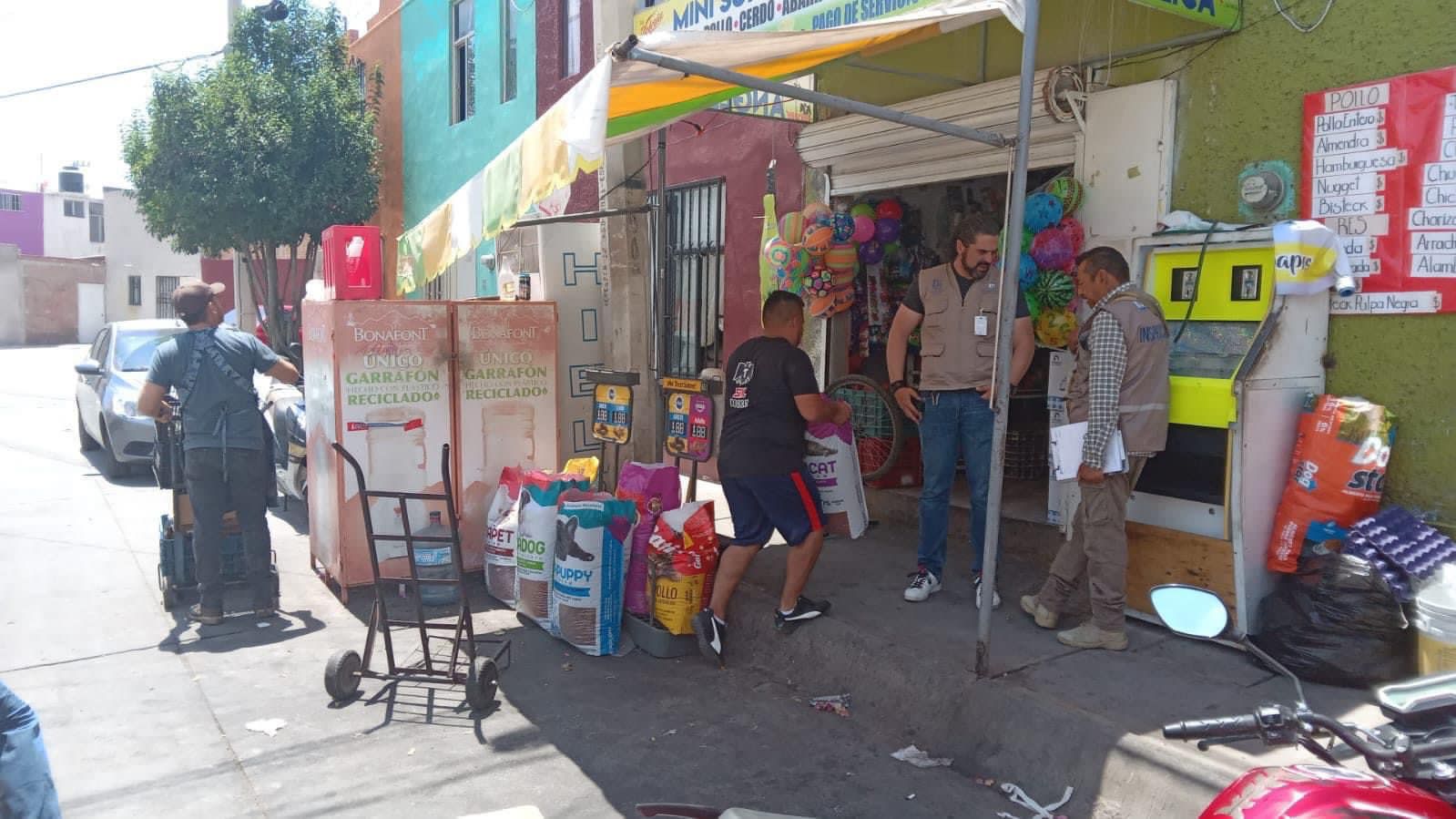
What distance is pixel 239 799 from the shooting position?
3.86 meters

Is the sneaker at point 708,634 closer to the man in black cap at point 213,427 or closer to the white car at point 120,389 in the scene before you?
the man in black cap at point 213,427

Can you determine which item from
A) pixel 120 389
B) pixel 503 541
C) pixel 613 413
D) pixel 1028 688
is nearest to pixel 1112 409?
pixel 1028 688

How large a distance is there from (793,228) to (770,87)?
10.3 feet

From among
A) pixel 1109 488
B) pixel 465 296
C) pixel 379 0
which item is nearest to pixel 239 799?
pixel 1109 488

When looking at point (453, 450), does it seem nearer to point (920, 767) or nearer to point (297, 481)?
point (297, 481)

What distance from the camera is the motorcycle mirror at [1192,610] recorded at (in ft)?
7.21

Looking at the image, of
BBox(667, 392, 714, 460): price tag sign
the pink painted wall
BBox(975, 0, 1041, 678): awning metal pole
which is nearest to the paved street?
BBox(975, 0, 1041, 678): awning metal pole

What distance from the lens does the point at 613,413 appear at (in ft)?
22.6

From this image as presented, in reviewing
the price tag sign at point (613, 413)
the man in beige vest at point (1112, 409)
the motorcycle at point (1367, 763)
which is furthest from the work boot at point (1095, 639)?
the price tag sign at point (613, 413)

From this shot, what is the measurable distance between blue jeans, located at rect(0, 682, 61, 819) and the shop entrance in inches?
213

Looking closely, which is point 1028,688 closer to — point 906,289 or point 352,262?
point 906,289

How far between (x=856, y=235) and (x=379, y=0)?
14.0 metres

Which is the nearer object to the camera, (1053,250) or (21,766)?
(21,766)

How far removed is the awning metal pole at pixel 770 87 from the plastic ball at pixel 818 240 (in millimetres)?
2564
